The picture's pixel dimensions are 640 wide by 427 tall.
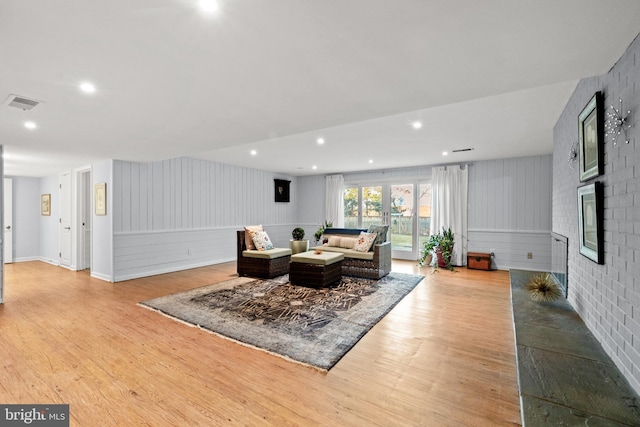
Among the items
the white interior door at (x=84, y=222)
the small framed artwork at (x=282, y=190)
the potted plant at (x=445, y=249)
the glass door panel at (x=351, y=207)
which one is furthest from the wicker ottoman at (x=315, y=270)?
the white interior door at (x=84, y=222)

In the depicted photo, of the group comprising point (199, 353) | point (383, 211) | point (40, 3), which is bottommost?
point (199, 353)

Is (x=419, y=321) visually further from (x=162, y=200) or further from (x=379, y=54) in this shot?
(x=162, y=200)

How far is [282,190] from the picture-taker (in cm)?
860

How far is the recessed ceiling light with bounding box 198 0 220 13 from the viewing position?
4.27ft

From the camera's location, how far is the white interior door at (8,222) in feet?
23.1

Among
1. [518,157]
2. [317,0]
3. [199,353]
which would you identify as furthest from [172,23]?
[518,157]

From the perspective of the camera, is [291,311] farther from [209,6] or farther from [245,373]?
[209,6]

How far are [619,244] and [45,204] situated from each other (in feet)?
33.6

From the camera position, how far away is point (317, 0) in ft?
4.27

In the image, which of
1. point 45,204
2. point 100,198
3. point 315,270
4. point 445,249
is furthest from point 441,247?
point 45,204

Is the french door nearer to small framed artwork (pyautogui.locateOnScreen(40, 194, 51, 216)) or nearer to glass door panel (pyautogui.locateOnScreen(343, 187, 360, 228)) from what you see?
glass door panel (pyautogui.locateOnScreen(343, 187, 360, 228))

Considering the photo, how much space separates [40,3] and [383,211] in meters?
7.01

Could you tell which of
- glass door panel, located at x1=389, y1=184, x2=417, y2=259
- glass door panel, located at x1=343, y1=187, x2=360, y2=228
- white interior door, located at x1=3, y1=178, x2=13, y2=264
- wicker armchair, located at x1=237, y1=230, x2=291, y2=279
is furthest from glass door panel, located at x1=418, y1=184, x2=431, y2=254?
white interior door, located at x1=3, y1=178, x2=13, y2=264

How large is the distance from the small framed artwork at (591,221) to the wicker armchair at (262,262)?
407 centimetres
